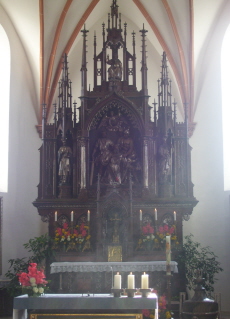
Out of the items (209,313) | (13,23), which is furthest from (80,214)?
(209,313)

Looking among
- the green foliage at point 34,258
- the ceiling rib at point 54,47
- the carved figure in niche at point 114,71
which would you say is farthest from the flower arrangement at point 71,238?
the ceiling rib at point 54,47

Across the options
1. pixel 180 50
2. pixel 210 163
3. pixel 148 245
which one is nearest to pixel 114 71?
pixel 180 50

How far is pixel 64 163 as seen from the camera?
1750 centimetres

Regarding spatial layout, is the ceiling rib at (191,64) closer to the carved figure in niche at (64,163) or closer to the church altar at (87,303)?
the carved figure in niche at (64,163)

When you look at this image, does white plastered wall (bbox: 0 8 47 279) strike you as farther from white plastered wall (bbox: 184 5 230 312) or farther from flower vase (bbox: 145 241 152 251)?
white plastered wall (bbox: 184 5 230 312)

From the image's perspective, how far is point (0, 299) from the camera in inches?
664

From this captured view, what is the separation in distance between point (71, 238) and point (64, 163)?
2280 millimetres

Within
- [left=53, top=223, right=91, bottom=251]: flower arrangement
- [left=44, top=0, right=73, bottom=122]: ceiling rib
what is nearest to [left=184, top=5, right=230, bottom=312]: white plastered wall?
[left=53, top=223, right=91, bottom=251]: flower arrangement

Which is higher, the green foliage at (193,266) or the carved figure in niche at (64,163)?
the carved figure in niche at (64,163)

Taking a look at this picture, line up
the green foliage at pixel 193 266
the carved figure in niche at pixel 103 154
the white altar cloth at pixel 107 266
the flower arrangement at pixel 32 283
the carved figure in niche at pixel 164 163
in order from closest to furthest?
the flower arrangement at pixel 32 283, the white altar cloth at pixel 107 266, the green foliage at pixel 193 266, the carved figure in niche at pixel 164 163, the carved figure in niche at pixel 103 154

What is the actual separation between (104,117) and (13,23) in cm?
442

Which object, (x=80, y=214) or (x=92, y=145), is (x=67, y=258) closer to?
(x=80, y=214)

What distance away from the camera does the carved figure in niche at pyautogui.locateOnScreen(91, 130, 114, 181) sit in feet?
58.2

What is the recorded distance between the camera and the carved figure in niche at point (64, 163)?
17.5 metres
